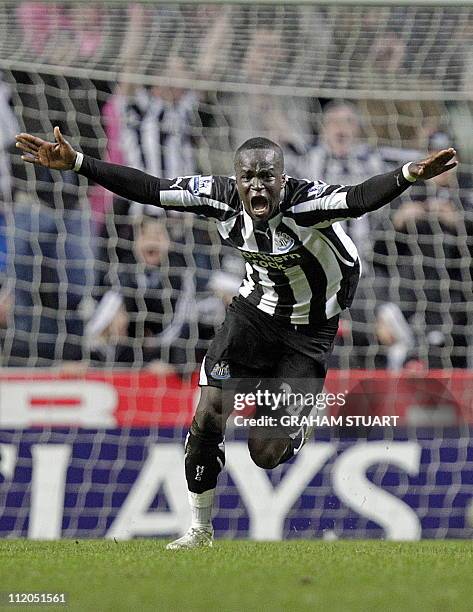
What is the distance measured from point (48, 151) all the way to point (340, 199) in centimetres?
159

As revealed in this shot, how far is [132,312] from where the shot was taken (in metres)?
10.5

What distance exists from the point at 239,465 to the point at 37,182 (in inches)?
141

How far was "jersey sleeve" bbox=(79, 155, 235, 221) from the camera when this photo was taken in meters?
6.54

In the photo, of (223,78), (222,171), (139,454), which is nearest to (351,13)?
(223,78)

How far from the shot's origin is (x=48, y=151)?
21.1ft

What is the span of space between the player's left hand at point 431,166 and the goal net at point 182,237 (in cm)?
260

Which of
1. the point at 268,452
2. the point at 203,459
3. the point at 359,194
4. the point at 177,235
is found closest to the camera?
the point at 359,194

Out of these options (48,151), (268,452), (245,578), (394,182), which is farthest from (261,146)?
(245,578)

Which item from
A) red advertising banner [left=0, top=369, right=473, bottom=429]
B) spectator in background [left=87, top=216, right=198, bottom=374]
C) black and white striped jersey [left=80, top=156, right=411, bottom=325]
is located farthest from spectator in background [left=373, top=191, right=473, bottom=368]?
black and white striped jersey [left=80, top=156, right=411, bottom=325]

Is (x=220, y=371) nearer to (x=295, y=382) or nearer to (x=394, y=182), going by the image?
(x=295, y=382)

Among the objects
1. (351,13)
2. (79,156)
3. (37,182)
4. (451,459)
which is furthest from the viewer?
(37,182)

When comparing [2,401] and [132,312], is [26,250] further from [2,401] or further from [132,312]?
[2,401]

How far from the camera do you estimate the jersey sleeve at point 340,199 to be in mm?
5957

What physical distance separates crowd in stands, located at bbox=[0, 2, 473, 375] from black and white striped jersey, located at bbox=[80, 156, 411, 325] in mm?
3200
